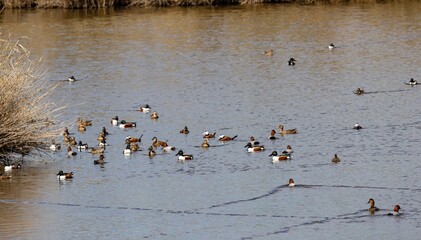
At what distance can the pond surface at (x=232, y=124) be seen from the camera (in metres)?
18.8

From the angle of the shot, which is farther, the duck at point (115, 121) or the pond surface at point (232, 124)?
the duck at point (115, 121)

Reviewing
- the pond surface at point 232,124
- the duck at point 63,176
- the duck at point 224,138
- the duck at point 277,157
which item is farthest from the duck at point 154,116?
the duck at point 63,176

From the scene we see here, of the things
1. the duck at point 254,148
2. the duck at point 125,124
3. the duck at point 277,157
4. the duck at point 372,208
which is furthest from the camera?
the duck at point 125,124

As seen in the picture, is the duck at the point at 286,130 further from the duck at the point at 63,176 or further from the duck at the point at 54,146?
the duck at the point at 63,176

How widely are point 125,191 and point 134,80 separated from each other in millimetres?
13116

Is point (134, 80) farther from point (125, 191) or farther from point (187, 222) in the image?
point (187, 222)

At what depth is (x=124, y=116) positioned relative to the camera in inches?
1108

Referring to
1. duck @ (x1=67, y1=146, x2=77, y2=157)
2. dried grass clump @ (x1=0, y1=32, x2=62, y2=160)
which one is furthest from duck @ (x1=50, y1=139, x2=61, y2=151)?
dried grass clump @ (x1=0, y1=32, x2=62, y2=160)

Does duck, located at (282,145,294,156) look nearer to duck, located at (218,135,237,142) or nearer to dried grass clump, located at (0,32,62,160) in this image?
duck, located at (218,135,237,142)

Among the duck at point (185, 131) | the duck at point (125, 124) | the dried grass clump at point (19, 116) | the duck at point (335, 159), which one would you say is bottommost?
the duck at point (125, 124)

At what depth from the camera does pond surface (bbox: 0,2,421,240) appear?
61.7 ft

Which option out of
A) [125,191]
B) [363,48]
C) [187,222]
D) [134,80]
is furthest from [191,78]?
[187,222]

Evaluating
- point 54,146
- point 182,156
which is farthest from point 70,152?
point 182,156

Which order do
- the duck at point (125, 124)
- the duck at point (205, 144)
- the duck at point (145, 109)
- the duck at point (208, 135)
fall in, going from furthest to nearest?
Result: the duck at point (145, 109) → the duck at point (125, 124) → the duck at point (208, 135) → the duck at point (205, 144)
